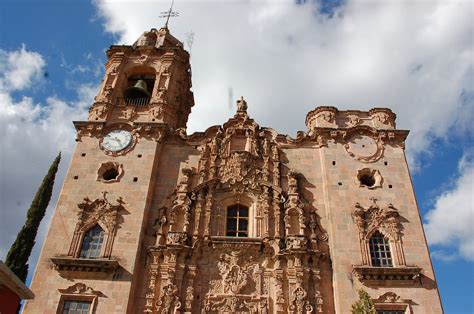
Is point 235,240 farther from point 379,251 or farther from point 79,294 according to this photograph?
point 79,294

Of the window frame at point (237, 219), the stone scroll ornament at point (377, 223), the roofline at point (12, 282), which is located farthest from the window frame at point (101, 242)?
the stone scroll ornament at point (377, 223)

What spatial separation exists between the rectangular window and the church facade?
0.06 metres

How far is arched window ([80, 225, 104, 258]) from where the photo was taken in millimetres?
21672

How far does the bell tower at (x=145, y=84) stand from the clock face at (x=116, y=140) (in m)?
0.95

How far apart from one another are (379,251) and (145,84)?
16.9 metres

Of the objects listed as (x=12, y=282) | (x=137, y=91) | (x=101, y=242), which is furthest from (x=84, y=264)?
(x=137, y=91)

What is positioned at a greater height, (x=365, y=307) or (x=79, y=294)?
(x=79, y=294)

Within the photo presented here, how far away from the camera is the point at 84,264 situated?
20719 millimetres

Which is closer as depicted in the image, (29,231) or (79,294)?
(79,294)

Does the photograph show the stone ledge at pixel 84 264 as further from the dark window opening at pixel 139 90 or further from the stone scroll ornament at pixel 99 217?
the dark window opening at pixel 139 90

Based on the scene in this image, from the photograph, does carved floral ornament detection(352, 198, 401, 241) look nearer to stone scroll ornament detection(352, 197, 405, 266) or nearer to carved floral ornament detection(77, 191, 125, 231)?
stone scroll ornament detection(352, 197, 405, 266)

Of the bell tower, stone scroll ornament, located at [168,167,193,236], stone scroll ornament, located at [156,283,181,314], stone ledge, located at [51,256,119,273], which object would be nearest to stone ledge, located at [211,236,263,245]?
stone scroll ornament, located at [168,167,193,236]

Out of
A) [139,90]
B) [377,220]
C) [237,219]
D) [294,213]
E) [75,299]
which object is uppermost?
[139,90]

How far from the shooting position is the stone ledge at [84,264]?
20.6m
